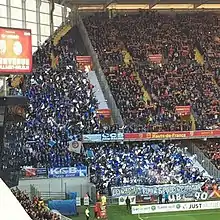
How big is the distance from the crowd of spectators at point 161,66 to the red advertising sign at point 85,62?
1329mm

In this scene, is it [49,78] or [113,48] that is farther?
[113,48]

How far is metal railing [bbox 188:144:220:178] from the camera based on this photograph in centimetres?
3980

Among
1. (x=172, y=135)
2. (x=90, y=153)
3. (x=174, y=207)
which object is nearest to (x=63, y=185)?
(x=90, y=153)

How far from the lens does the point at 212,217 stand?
30766 mm

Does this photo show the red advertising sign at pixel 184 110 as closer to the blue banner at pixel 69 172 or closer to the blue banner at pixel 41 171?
the blue banner at pixel 69 172

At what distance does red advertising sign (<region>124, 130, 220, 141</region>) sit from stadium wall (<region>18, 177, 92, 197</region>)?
579 centimetres

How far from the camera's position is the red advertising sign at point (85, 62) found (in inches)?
2029

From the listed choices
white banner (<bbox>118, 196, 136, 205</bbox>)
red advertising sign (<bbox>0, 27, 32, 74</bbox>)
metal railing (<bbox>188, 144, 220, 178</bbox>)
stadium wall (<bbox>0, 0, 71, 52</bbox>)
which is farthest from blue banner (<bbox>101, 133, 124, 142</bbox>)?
red advertising sign (<bbox>0, 27, 32, 74</bbox>)

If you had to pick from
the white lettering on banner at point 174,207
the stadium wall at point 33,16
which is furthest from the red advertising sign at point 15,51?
the stadium wall at point 33,16

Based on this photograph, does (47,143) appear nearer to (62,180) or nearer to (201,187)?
(62,180)

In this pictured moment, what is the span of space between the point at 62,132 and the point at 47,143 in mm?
1580

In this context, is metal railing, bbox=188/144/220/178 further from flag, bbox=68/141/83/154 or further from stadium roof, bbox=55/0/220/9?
stadium roof, bbox=55/0/220/9

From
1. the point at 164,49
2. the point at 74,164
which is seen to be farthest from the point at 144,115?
the point at 164,49

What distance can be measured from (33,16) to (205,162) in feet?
67.6
